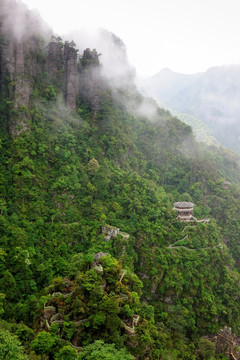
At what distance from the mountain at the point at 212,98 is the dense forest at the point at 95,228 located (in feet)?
221

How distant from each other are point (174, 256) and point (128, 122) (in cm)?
2581

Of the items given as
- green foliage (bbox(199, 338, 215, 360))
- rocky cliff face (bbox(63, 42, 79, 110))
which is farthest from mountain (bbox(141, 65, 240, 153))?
green foliage (bbox(199, 338, 215, 360))

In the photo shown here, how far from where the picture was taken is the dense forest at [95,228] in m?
19.5

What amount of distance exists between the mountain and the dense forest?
6723 cm

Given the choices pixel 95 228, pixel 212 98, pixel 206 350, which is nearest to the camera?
pixel 206 350

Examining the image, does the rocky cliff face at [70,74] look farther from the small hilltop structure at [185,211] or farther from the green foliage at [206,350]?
the green foliage at [206,350]

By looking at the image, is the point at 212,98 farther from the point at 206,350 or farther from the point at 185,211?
the point at 206,350

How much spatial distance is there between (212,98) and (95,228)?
355ft

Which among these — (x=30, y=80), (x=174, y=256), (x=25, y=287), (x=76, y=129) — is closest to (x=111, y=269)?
(x=25, y=287)

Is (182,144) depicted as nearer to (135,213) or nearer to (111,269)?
(135,213)

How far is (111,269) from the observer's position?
2166 centimetres

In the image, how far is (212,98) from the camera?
12244 cm

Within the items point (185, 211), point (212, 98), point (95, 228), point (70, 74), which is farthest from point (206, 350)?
point (212, 98)

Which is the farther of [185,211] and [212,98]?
[212,98]
